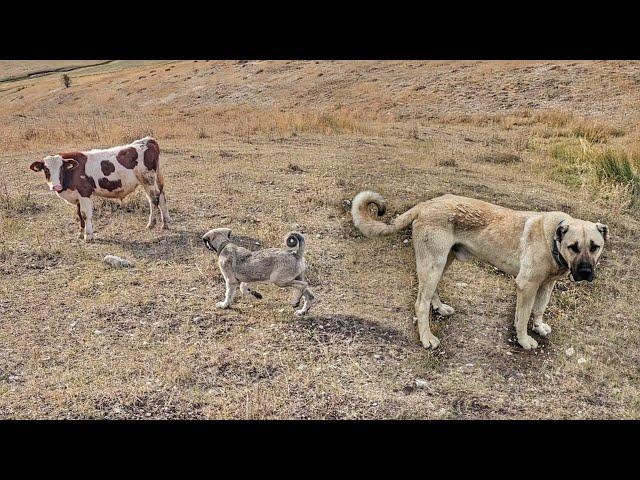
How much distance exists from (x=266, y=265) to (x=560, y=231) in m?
2.83

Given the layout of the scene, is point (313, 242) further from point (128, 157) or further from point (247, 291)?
point (128, 157)

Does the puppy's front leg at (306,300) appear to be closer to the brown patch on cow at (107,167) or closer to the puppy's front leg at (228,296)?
the puppy's front leg at (228,296)

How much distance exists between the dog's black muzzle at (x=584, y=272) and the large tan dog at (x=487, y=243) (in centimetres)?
23

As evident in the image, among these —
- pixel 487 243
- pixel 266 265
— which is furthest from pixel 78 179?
pixel 487 243

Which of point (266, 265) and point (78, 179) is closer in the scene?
point (266, 265)

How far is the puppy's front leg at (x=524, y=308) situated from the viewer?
545cm

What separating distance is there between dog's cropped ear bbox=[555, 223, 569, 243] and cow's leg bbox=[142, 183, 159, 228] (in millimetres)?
5708

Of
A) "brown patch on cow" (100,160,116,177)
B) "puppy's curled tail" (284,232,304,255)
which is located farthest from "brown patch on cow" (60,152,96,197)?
"puppy's curled tail" (284,232,304,255)

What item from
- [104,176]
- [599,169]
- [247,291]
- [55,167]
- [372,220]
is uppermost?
[55,167]

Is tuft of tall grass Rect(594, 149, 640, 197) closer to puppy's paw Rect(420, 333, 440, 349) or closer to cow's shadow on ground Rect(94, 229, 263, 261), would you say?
puppy's paw Rect(420, 333, 440, 349)

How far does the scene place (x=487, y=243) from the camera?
18.2 feet

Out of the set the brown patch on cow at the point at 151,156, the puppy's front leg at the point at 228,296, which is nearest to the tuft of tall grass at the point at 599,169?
the puppy's front leg at the point at 228,296

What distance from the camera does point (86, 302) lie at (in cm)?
646

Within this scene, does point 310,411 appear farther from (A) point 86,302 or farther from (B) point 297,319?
(A) point 86,302
